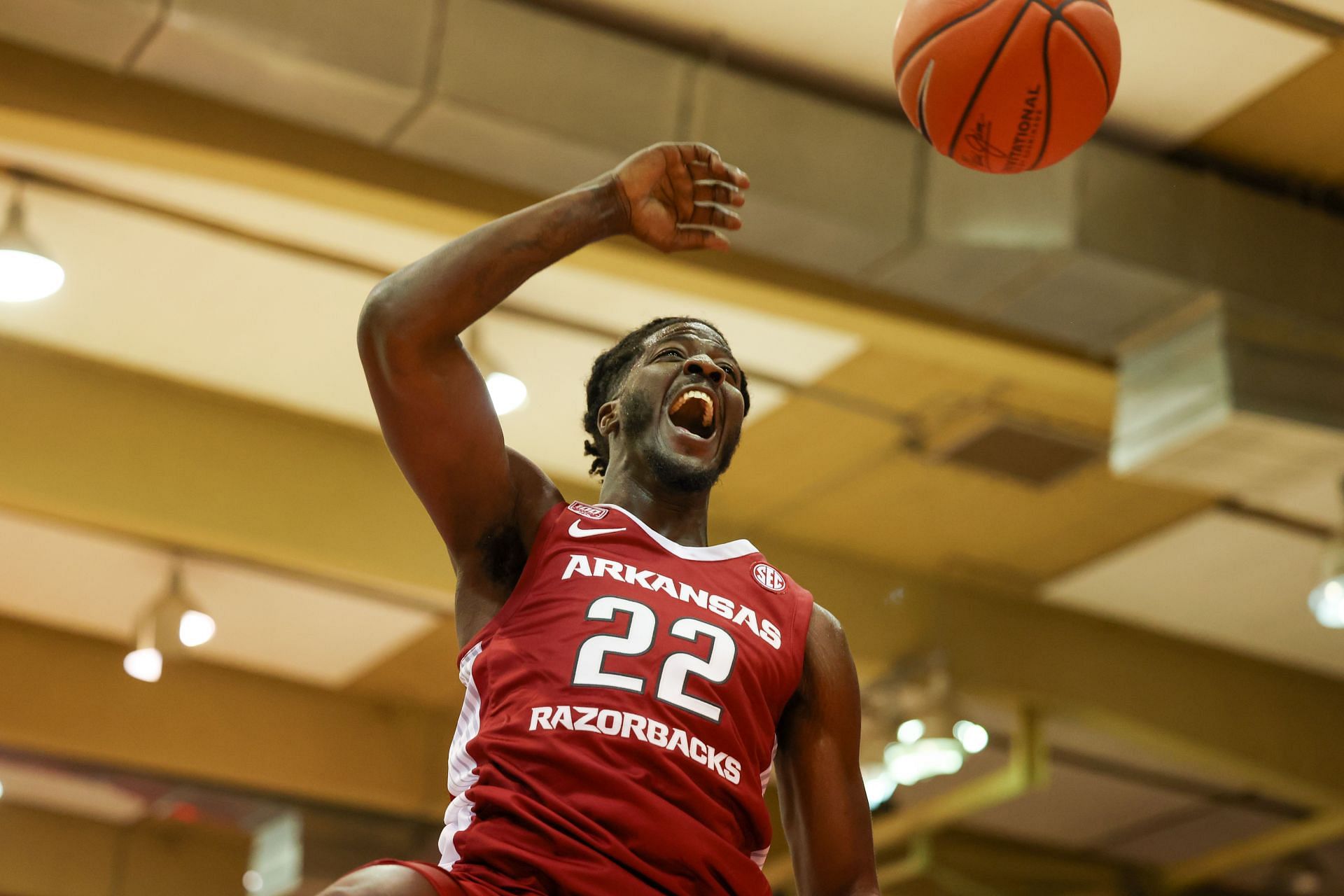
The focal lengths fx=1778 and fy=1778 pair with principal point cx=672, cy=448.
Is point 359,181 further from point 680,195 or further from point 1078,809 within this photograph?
point 1078,809

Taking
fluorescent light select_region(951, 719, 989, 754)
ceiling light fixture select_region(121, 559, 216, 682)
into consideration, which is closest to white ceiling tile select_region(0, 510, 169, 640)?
ceiling light fixture select_region(121, 559, 216, 682)

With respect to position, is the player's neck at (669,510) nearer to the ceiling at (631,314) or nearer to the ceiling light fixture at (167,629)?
the ceiling at (631,314)

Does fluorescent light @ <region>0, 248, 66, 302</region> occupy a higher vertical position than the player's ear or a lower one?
higher

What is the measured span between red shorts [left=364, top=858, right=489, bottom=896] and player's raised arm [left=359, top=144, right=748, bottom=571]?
512 mm

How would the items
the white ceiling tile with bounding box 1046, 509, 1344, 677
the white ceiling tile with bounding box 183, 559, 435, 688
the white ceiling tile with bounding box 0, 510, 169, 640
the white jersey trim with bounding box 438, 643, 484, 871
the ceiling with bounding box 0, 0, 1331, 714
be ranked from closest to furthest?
the white jersey trim with bounding box 438, 643, 484, 871, the ceiling with bounding box 0, 0, 1331, 714, the white ceiling tile with bounding box 1046, 509, 1344, 677, the white ceiling tile with bounding box 0, 510, 169, 640, the white ceiling tile with bounding box 183, 559, 435, 688

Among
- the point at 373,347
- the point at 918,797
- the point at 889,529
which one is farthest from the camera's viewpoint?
the point at 918,797

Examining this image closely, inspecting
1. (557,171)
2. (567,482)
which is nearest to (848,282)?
(557,171)

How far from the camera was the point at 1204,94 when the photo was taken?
5.56 m

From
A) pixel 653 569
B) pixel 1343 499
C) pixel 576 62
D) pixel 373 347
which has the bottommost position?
pixel 653 569

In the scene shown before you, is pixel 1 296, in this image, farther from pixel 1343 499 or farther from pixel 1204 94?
pixel 1343 499

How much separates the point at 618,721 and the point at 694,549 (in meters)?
0.40

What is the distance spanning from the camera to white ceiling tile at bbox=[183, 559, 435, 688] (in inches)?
359

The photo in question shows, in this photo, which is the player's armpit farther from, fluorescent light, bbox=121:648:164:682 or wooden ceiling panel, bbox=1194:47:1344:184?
fluorescent light, bbox=121:648:164:682

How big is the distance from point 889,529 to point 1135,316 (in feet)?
9.28
